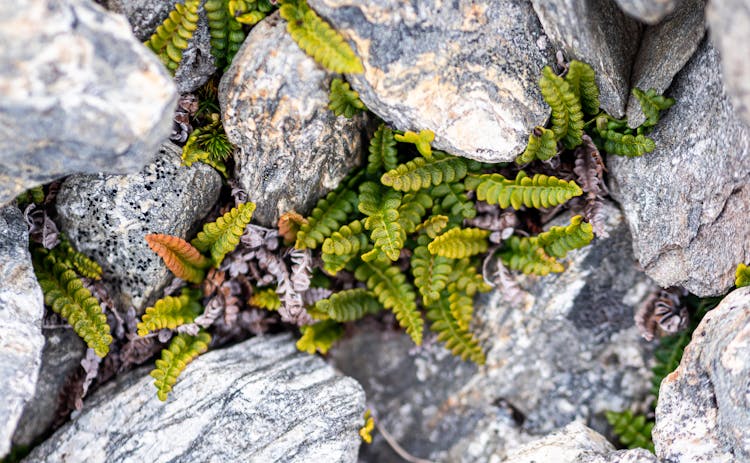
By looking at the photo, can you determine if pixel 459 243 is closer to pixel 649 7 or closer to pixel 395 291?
pixel 395 291

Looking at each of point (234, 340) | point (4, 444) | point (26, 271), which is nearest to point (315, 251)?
point (234, 340)

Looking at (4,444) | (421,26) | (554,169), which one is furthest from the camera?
(554,169)

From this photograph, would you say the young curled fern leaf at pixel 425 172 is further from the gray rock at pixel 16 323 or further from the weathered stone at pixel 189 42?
the gray rock at pixel 16 323

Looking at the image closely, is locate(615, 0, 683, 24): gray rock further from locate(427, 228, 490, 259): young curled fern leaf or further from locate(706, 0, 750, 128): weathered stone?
locate(427, 228, 490, 259): young curled fern leaf

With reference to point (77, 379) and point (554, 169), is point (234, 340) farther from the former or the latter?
point (554, 169)

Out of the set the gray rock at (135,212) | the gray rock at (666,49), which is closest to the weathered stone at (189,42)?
the gray rock at (135,212)

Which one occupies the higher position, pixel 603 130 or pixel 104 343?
pixel 603 130

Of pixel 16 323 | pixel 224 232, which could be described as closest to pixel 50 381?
pixel 16 323
